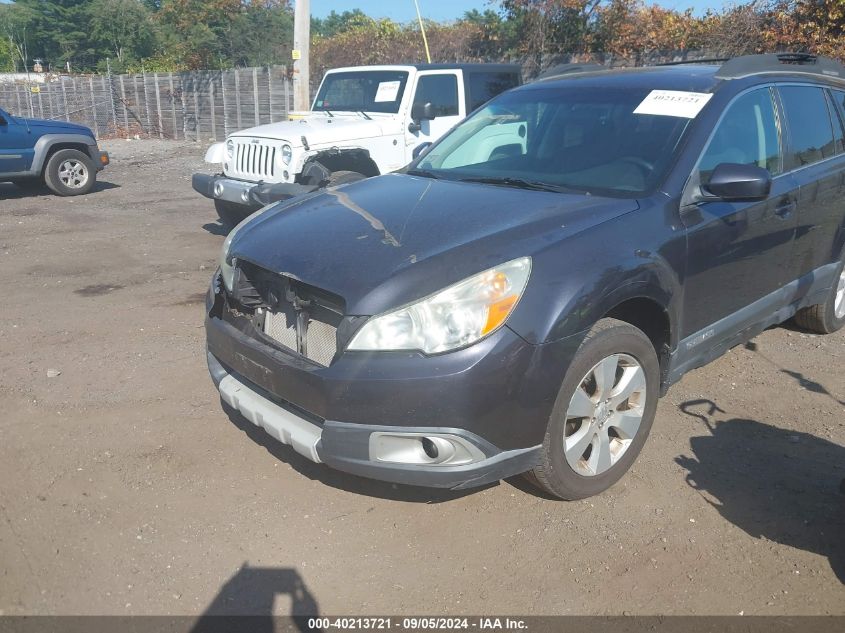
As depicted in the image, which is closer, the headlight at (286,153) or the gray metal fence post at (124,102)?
the headlight at (286,153)

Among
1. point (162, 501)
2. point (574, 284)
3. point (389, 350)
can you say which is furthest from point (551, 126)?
point (162, 501)

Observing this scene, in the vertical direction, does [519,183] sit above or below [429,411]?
above

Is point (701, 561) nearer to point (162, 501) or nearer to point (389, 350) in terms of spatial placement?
point (389, 350)

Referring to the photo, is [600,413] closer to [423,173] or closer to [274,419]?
[274,419]

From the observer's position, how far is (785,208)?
13.6ft

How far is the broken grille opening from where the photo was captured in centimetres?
304

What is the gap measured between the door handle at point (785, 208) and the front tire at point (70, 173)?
11.2m

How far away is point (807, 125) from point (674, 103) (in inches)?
48.9

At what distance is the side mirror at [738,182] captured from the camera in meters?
3.45

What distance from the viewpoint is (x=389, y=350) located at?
9.18 ft

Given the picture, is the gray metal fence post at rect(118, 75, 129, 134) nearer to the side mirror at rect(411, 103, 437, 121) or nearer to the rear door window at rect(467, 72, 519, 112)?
the rear door window at rect(467, 72, 519, 112)

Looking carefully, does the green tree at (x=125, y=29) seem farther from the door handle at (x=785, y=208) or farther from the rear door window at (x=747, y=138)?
the door handle at (x=785, y=208)

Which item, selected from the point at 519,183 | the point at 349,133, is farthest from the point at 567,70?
the point at 349,133

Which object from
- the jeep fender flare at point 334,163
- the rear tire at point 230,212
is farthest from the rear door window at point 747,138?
the rear tire at point 230,212
